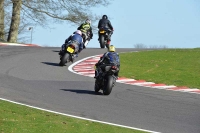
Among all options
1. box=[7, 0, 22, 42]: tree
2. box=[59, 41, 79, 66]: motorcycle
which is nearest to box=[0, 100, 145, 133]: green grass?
box=[59, 41, 79, 66]: motorcycle

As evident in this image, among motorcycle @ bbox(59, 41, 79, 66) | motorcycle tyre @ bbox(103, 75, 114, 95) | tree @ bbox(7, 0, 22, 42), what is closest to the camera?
motorcycle tyre @ bbox(103, 75, 114, 95)

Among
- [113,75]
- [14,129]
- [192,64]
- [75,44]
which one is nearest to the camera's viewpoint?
[14,129]

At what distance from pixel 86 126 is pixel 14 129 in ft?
4.88

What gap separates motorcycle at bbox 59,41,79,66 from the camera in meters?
22.7

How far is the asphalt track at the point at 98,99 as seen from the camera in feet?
43.1

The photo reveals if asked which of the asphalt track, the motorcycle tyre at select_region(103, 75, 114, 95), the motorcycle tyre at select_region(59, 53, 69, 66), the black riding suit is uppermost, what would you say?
the black riding suit

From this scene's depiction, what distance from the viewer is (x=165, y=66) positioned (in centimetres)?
2525

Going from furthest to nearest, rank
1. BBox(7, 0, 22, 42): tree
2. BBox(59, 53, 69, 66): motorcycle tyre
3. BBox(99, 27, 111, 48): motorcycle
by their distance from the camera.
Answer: BBox(7, 0, 22, 42): tree < BBox(99, 27, 111, 48): motorcycle < BBox(59, 53, 69, 66): motorcycle tyre

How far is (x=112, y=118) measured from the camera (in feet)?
42.9

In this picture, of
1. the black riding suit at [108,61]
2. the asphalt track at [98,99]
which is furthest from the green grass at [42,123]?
the black riding suit at [108,61]

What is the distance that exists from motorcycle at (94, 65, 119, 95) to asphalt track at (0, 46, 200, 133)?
229 millimetres

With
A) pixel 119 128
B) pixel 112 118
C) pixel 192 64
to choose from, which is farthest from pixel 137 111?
pixel 192 64

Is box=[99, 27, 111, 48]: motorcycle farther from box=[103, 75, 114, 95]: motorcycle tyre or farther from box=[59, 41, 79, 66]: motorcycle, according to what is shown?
box=[103, 75, 114, 95]: motorcycle tyre

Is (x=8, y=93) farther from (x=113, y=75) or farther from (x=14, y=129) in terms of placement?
(x=14, y=129)
